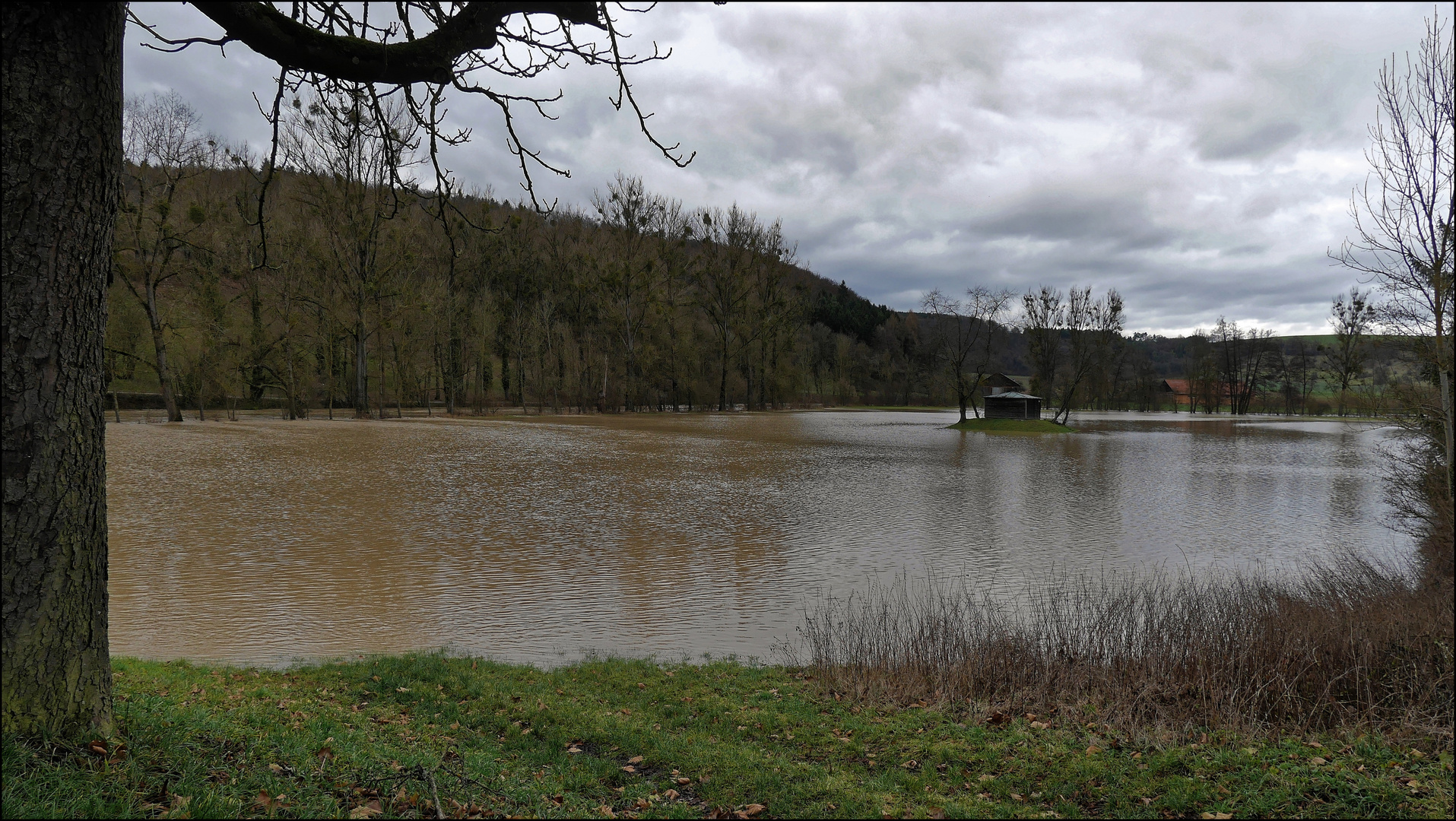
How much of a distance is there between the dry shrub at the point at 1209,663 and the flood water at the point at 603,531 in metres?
1.89

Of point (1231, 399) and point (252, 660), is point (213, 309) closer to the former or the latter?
point (252, 660)

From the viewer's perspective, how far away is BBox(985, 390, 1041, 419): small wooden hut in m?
51.2

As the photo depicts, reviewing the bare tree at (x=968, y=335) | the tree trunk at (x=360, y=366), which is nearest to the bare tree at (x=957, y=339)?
the bare tree at (x=968, y=335)

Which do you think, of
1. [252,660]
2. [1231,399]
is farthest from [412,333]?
[1231,399]

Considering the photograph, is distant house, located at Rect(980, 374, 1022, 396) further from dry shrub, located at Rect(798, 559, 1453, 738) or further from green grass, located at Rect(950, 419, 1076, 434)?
dry shrub, located at Rect(798, 559, 1453, 738)

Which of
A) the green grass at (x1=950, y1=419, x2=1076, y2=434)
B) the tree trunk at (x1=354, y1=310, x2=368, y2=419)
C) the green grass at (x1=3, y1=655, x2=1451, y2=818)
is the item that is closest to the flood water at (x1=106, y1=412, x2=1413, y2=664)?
the green grass at (x1=3, y1=655, x2=1451, y2=818)

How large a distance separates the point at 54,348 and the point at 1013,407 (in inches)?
2102

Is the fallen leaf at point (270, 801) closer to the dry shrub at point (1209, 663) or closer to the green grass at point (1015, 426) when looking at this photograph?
the dry shrub at point (1209, 663)

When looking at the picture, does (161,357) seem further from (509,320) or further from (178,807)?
(178,807)

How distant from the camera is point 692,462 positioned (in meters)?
26.6

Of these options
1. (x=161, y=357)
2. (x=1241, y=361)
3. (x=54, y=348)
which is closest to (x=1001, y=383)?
(x=1241, y=361)

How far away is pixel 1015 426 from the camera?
48.2 metres

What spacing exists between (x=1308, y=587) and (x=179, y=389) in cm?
4818

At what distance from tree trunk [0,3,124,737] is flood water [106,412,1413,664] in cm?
461
